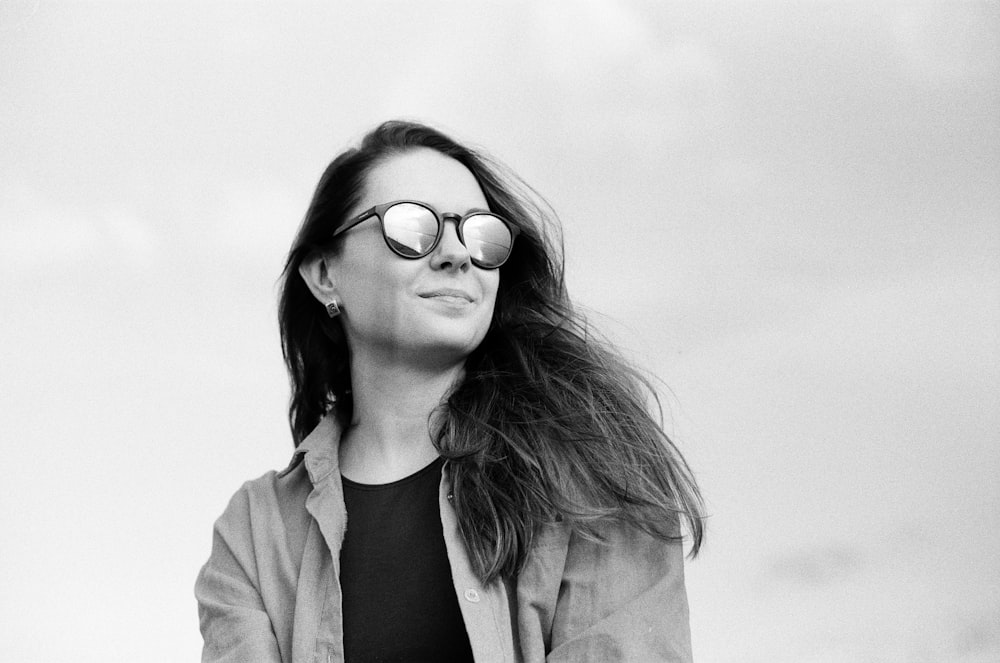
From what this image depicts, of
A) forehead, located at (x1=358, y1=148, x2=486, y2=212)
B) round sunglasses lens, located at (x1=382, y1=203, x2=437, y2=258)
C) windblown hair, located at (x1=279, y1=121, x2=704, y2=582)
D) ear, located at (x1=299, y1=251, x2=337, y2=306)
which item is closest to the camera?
windblown hair, located at (x1=279, y1=121, x2=704, y2=582)

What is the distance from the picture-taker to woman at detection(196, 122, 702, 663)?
10.2 ft

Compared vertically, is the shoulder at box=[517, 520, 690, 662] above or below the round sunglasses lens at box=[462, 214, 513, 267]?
below

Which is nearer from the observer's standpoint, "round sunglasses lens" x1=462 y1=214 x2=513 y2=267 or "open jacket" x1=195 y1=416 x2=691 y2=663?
"open jacket" x1=195 y1=416 x2=691 y2=663

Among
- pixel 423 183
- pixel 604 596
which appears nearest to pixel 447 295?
pixel 423 183

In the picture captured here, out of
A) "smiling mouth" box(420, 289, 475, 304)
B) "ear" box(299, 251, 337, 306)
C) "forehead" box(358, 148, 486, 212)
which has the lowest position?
"smiling mouth" box(420, 289, 475, 304)

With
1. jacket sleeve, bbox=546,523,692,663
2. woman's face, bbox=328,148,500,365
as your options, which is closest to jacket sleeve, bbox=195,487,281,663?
woman's face, bbox=328,148,500,365

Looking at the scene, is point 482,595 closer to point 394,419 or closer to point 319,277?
point 394,419

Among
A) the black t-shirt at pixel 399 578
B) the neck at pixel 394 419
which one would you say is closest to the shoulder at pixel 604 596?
the black t-shirt at pixel 399 578

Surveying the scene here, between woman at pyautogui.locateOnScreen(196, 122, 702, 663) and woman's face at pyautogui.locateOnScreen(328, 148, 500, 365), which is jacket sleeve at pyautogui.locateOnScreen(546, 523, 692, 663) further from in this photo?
woman's face at pyautogui.locateOnScreen(328, 148, 500, 365)

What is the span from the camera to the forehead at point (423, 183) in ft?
11.5

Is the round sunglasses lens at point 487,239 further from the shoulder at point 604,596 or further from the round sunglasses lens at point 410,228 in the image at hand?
the shoulder at point 604,596

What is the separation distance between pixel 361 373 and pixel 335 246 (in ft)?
1.22

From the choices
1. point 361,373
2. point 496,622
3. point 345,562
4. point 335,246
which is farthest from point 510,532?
point 335,246

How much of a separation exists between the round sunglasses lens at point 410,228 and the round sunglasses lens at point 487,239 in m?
0.11
